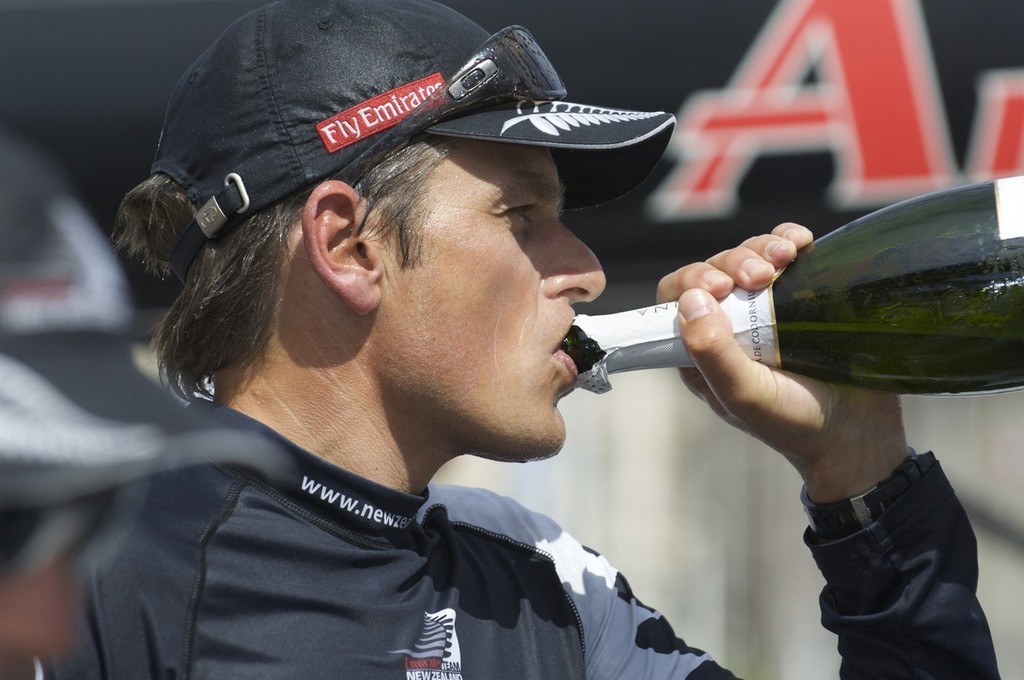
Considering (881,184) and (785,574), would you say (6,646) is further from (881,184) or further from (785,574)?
(785,574)

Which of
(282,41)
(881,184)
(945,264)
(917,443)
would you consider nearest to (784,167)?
(881,184)

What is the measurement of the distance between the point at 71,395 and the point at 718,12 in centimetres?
311

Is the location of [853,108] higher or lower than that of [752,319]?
higher

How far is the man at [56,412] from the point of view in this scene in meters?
0.82

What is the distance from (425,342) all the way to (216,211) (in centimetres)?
35

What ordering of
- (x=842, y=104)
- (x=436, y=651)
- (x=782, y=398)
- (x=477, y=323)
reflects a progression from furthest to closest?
A: (x=842, y=104) < (x=782, y=398) < (x=477, y=323) < (x=436, y=651)

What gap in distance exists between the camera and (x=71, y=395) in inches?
33.1

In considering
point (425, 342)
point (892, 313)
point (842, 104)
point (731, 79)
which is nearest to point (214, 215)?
point (425, 342)

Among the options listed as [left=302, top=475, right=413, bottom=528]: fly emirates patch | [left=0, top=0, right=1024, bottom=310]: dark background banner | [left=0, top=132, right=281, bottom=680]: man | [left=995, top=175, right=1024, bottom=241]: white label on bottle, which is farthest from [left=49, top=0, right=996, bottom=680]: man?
[left=0, top=0, right=1024, bottom=310]: dark background banner

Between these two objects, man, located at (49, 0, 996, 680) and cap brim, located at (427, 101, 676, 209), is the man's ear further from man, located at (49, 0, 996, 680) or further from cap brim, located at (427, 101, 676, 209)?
cap brim, located at (427, 101, 676, 209)

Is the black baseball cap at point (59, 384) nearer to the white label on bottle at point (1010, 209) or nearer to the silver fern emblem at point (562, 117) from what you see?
the silver fern emblem at point (562, 117)

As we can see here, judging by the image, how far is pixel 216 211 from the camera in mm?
1756

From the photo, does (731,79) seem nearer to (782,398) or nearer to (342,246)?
(782,398)

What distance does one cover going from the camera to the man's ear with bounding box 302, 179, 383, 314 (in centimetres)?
173
